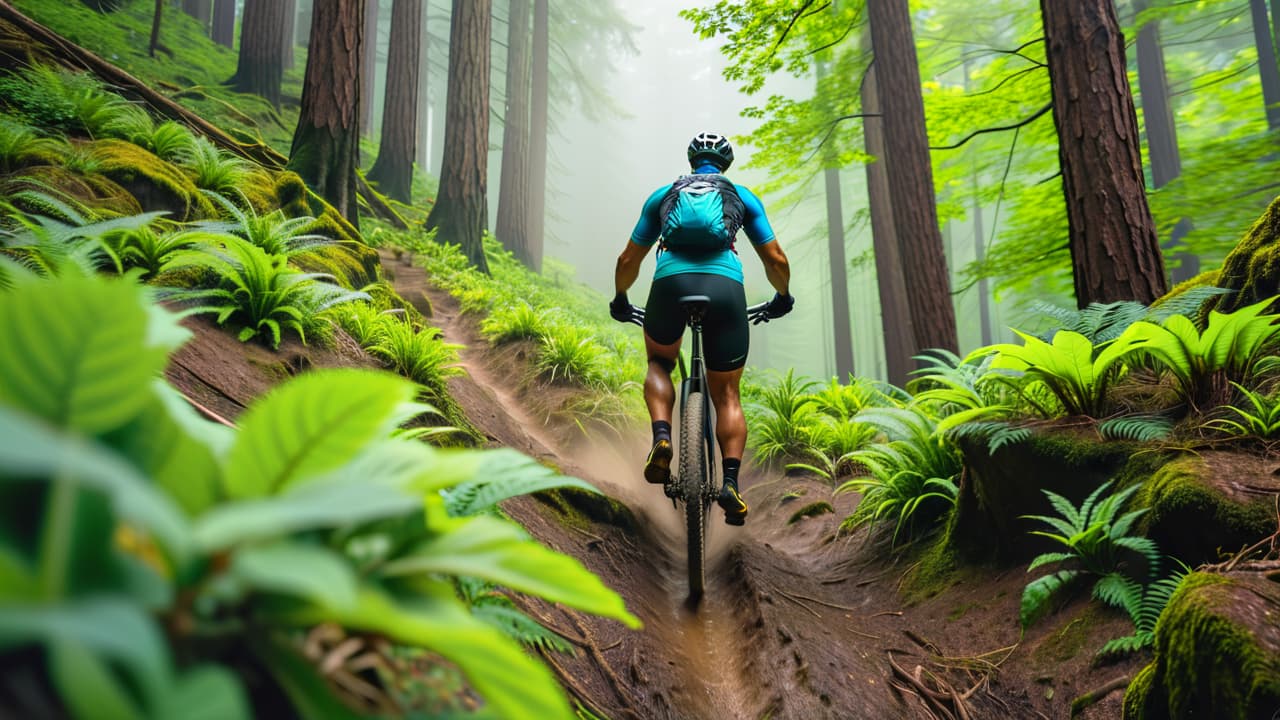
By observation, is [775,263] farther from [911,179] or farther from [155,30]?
[155,30]

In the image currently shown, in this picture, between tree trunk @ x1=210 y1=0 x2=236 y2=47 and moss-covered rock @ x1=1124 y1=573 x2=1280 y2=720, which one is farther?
tree trunk @ x1=210 y1=0 x2=236 y2=47

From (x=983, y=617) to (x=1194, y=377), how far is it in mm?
1463

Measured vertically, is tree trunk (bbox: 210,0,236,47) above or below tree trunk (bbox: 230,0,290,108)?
above

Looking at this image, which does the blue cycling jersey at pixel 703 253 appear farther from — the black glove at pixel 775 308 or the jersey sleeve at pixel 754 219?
the black glove at pixel 775 308

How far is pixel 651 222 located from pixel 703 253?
47cm

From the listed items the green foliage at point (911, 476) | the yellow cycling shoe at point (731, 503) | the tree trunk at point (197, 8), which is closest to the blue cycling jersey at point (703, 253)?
the yellow cycling shoe at point (731, 503)

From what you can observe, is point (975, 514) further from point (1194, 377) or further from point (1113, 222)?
point (1113, 222)

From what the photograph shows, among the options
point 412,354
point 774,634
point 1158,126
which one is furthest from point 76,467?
point 1158,126

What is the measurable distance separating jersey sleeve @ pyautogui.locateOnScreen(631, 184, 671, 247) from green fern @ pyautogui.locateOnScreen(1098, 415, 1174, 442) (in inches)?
105

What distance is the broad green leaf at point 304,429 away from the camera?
24.8 inches

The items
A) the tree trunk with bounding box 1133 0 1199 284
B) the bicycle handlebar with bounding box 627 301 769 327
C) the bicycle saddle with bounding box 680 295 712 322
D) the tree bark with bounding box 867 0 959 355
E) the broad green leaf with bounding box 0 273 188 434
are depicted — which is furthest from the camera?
the tree trunk with bounding box 1133 0 1199 284

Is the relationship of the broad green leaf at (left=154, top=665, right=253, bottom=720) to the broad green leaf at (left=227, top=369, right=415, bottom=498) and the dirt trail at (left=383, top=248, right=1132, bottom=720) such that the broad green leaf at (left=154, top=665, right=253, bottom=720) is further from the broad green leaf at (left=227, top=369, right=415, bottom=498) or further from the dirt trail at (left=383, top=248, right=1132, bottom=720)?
the dirt trail at (left=383, top=248, right=1132, bottom=720)

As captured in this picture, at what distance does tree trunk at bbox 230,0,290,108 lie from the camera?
11.5 metres

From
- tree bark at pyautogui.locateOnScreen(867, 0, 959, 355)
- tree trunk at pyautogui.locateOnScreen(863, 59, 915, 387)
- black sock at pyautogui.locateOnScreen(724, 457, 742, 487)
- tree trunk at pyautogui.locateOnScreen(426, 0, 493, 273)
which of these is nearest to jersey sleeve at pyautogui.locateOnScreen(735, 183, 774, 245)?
black sock at pyautogui.locateOnScreen(724, 457, 742, 487)
